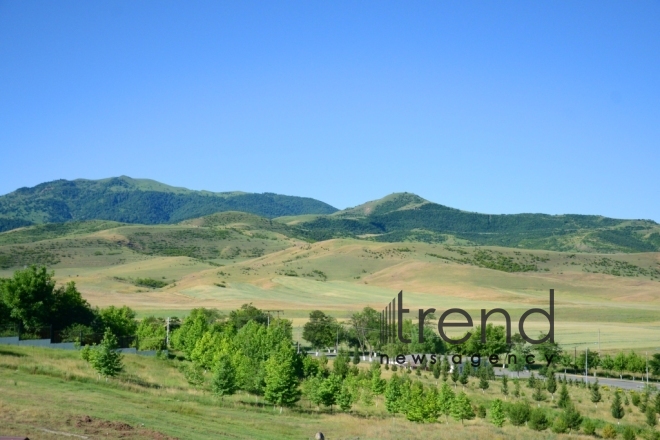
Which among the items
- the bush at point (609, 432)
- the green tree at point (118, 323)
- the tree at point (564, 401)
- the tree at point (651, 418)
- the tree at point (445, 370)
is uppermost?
the green tree at point (118, 323)

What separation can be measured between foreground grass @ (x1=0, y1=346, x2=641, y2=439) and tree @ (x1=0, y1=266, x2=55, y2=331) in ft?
31.7

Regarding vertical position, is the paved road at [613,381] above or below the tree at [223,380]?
below

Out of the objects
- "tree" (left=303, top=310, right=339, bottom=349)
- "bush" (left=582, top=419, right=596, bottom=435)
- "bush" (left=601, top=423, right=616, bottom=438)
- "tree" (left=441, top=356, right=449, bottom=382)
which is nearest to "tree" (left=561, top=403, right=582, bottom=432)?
"bush" (left=582, top=419, right=596, bottom=435)

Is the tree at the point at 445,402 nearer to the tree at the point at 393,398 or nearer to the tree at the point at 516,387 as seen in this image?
the tree at the point at 393,398

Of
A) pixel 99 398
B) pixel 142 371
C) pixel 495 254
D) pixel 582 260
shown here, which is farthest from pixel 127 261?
pixel 99 398

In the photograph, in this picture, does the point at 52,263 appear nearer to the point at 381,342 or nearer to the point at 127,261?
the point at 127,261

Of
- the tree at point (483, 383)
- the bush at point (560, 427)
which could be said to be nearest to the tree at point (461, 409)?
the bush at point (560, 427)

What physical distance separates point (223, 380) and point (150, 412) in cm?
1015

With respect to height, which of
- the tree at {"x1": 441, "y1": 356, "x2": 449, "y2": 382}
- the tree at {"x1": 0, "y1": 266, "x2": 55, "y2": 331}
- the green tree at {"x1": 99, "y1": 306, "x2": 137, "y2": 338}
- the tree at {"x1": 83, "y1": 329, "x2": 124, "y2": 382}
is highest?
the tree at {"x1": 0, "y1": 266, "x2": 55, "y2": 331}

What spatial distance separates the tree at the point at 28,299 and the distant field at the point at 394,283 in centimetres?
3017

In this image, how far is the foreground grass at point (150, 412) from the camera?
1119 inches

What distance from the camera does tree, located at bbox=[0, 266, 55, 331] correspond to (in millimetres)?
60656

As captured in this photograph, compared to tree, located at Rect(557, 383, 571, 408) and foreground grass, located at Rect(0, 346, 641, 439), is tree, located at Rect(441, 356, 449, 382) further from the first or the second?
tree, located at Rect(557, 383, 571, 408)

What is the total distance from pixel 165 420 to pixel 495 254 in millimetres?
170332
